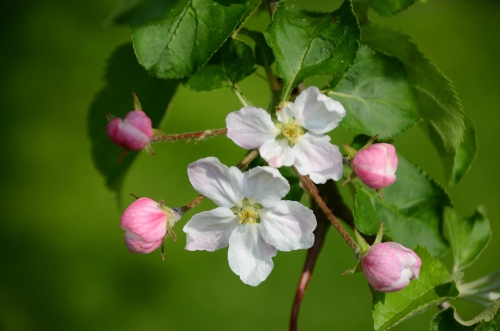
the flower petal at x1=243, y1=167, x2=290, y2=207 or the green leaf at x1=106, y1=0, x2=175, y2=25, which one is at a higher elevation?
the green leaf at x1=106, y1=0, x2=175, y2=25

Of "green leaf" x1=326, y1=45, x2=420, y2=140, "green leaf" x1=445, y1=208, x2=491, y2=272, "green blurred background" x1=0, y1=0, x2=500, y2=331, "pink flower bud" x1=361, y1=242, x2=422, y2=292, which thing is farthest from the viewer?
"green blurred background" x1=0, y1=0, x2=500, y2=331

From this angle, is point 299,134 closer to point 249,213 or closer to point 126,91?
point 249,213

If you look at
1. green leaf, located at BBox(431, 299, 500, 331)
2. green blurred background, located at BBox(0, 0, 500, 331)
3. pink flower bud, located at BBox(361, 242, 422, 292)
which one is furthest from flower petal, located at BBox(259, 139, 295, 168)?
green blurred background, located at BBox(0, 0, 500, 331)

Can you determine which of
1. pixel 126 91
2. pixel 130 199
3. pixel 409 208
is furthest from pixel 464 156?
pixel 130 199

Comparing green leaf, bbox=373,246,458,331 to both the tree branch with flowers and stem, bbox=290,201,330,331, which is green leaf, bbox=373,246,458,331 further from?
stem, bbox=290,201,330,331

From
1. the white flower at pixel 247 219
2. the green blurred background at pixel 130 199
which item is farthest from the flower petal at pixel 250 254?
the green blurred background at pixel 130 199

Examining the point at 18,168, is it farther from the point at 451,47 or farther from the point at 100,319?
the point at 451,47

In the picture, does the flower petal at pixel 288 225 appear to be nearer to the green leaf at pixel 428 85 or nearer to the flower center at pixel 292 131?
the flower center at pixel 292 131

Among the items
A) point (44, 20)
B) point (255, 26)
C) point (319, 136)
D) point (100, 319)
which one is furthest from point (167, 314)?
point (319, 136)
